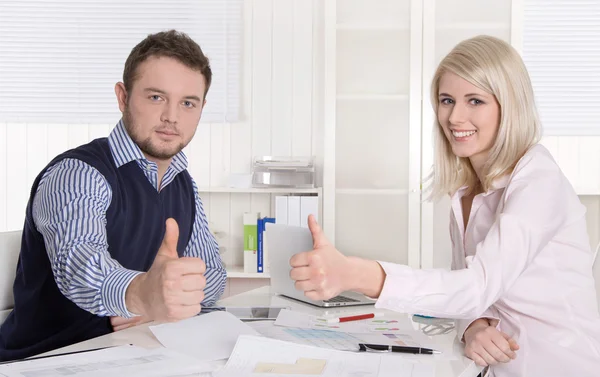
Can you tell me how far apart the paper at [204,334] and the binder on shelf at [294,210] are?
2153mm

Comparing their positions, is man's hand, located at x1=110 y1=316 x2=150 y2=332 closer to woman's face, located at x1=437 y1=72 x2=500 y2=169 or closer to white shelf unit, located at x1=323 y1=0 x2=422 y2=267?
woman's face, located at x1=437 y1=72 x2=500 y2=169

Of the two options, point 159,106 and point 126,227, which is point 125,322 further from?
point 159,106

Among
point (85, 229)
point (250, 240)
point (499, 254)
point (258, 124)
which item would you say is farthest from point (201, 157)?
point (499, 254)

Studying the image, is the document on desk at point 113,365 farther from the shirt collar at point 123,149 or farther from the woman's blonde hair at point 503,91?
the woman's blonde hair at point 503,91

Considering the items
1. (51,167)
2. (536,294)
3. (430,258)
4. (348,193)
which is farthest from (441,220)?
(51,167)

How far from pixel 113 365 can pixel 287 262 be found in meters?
0.98

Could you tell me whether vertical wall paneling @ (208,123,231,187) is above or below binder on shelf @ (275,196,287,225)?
above

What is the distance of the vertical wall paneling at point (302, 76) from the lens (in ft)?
Result: 14.1

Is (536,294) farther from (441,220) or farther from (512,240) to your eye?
(441,220)

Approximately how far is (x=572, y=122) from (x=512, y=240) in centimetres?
295

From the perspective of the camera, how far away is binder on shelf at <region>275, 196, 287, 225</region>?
3978 millimetres

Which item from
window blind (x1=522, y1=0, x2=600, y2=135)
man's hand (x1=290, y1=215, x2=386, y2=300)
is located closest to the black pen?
man's hand (x1=290, y1=215, x2=386, y2=300)

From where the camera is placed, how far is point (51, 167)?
1.95m

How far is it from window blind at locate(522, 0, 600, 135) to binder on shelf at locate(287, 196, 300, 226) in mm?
1565
